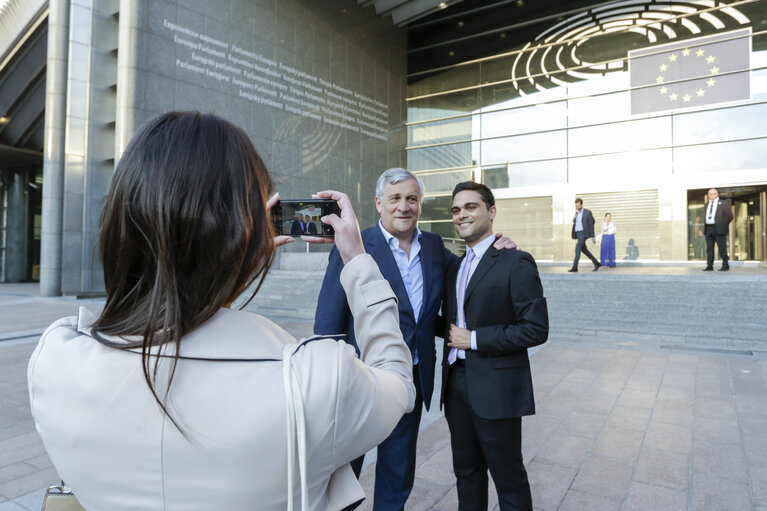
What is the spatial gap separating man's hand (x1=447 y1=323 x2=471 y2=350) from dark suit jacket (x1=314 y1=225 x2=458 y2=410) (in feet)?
0.69

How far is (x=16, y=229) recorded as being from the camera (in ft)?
70.8

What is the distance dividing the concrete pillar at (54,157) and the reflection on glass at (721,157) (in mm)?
20737

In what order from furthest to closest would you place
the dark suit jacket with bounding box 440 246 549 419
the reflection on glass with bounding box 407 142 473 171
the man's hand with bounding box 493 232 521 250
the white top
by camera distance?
the reflection on glass with bounding box 407 142 473 171 < the white top < the man's hand with bounding box 493 232 521 250 < the dark suit jacket with bounding box 440 246 549 419

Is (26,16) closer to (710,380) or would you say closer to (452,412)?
(452,412)

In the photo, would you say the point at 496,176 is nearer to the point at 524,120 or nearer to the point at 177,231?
the point at 524,120

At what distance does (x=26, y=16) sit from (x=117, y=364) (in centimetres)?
2010

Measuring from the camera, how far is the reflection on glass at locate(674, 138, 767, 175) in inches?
632

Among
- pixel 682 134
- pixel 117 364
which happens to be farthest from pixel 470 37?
pixel 117 364

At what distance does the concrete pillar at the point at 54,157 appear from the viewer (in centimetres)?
1334

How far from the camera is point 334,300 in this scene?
2.35 metres

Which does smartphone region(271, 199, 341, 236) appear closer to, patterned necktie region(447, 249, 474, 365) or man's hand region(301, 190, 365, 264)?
man's hand region(301, 190, 365, 264)

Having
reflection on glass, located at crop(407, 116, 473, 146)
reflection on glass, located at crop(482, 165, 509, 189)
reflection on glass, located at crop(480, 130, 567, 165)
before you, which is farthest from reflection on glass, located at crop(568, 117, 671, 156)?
reflection on glass, located at crop(407, 116, 473, 146)

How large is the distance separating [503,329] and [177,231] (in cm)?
176

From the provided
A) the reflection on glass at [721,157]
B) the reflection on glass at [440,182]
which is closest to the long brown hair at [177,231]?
the reflection on glass at [721,157]
